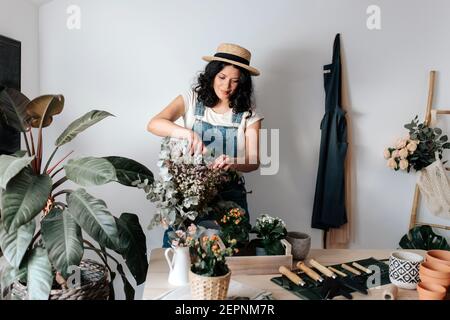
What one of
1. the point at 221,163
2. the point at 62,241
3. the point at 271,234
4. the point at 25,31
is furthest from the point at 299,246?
the point at 25,31

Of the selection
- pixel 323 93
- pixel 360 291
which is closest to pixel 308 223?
pixel 323 93

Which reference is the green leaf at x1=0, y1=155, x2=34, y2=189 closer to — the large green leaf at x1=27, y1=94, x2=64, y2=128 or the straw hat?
the large green leaf at x1=27, y1=94, x2=64, y2=128

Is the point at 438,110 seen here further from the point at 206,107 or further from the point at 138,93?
the point at 138,93

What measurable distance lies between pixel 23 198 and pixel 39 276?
0.30 metres

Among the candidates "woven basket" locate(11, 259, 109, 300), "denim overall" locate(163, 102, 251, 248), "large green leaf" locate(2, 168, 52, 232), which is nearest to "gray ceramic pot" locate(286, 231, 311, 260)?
"denim overall" locate(163, 102, 251, 248)

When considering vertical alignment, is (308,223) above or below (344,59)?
below

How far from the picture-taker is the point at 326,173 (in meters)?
2.60

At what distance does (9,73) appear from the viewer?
210 centimetres

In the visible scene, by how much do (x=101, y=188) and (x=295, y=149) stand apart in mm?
1378

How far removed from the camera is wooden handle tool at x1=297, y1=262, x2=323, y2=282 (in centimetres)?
132

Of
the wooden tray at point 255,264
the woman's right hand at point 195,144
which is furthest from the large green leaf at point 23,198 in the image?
the wooden tray at point 255,264

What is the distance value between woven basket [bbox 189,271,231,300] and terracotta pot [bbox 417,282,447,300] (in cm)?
62

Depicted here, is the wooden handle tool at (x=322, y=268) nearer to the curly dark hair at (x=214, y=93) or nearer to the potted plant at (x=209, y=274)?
the potted plant at (x=209, y=274)

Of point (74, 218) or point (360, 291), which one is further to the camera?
point (74, 218)
